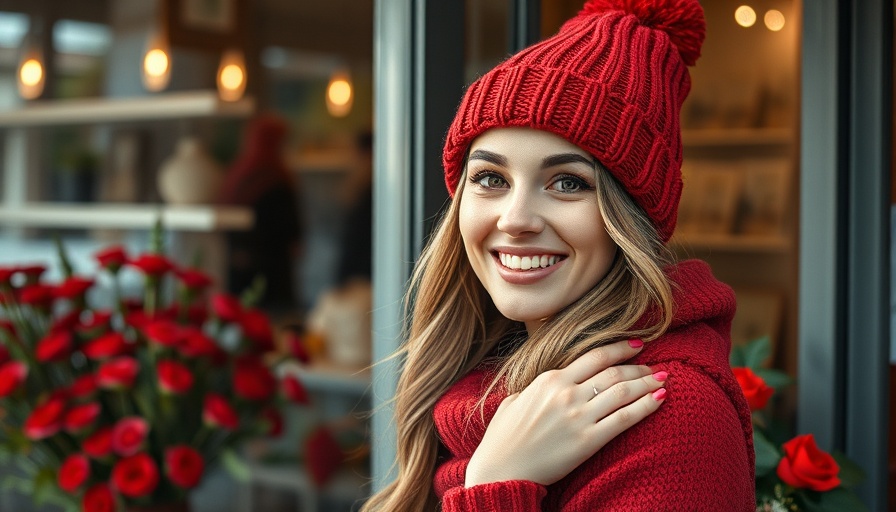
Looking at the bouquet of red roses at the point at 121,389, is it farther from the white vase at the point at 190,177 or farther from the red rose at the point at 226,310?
the white vase at the point at 190,177

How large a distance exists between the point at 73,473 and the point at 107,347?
0.66 feet

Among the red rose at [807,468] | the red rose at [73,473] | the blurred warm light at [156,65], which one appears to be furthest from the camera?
the blurred warm light at [156,65]

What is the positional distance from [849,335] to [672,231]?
26.2 inches

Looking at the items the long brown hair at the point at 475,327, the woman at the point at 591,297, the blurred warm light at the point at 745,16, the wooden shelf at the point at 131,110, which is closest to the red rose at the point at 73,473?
the long brown hair at the point at 475,327

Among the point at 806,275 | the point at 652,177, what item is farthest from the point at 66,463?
the point at 806,275

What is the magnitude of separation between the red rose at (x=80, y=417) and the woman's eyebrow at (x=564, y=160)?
960 mm

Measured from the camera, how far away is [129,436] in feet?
4.99

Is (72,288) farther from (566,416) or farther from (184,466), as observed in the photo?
(566,416)

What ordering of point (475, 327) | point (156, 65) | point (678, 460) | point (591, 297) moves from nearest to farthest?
point (678, 460) → point (591, 297) → point (475, 327) → point (156, 65)

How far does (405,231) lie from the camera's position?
1.20 meters

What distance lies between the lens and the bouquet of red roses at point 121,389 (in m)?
1.53

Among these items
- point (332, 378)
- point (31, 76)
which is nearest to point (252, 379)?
point (332, 378)

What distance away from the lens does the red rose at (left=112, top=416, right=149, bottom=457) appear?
151 centimetres

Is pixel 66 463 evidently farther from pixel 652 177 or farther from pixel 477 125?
pixel 652 177
